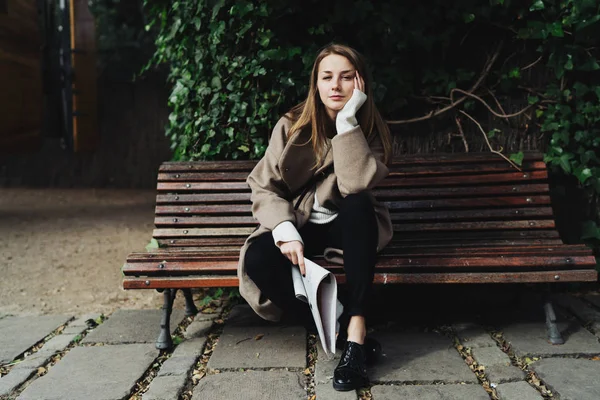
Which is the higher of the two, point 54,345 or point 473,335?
point 473,335

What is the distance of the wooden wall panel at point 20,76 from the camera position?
681 cm

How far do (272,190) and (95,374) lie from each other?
1.18m

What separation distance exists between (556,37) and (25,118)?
5.87 m

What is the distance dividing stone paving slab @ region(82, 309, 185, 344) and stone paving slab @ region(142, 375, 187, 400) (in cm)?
56

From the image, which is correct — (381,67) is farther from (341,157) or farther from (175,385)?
(175,385)

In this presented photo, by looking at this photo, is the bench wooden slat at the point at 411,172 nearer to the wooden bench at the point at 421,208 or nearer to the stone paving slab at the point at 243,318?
the wooden bench at the point at 421,208

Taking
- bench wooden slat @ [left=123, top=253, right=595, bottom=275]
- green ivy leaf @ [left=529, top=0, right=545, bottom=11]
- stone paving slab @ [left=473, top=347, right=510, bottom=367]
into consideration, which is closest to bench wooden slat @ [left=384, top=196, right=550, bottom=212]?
bench wooden slat @ [left=123, top=253, right=595, bottom=275]

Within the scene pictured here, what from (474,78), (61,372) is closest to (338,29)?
(474,78)

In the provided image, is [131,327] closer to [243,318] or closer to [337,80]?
[243,318]

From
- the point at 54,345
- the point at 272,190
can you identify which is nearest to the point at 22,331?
the point at 54,345

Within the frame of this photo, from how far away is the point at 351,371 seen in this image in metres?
2.63

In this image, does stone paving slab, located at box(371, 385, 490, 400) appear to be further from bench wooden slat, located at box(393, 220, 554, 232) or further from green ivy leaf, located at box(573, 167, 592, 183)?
green ivy leaf, located at box(573, 167, 592, 183)

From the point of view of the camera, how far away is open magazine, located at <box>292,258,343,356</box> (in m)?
2.71

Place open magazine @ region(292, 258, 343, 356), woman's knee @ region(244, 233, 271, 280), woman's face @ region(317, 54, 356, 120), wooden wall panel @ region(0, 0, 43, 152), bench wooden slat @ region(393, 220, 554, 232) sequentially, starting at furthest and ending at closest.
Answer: wooden wall panel @ region(0, 0, 43, 152) → bench wooden slat @ region(393, 220, 554, 232) → woman's face @ region(317, 54, 356, 120) → woman's knee @ region(244, 233, 271, 280) → open magazine @ region(292, 258, 343, 356)
